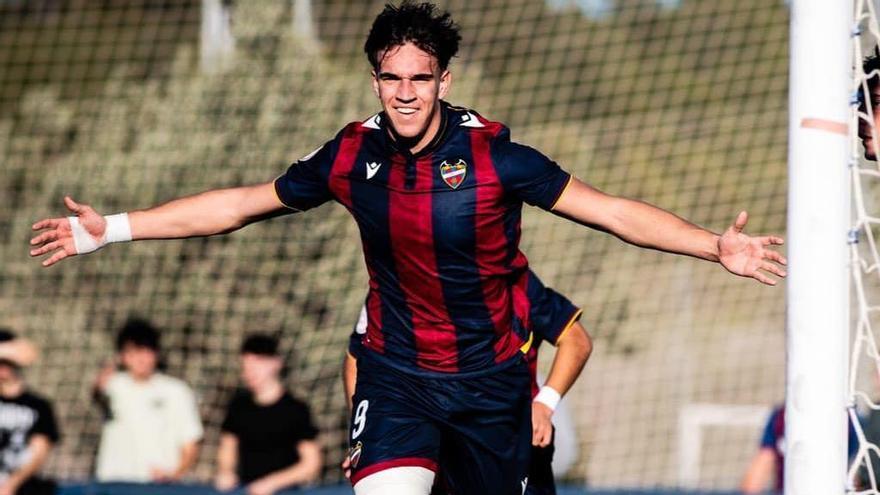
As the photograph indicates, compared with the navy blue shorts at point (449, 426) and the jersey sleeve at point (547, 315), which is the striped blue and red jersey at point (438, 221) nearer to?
the navy blue shorts at point (449, 426)

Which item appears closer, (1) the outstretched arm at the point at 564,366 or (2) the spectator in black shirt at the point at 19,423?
(1) the outstretched arm at the point at 564,366

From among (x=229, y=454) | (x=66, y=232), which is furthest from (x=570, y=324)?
(x=229, y=454)

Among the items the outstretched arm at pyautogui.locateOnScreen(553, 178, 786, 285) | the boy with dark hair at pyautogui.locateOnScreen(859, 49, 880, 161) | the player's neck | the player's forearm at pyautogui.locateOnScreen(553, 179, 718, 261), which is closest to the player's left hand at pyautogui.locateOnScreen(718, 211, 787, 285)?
the outstretched arm at pyautogui.locateOnScreen(553, 178, 786, 285)

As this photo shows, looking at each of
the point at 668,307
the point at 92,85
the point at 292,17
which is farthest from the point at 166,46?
the point at 668,307

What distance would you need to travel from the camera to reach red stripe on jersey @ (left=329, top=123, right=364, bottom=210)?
467 cm

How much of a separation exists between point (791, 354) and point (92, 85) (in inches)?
533

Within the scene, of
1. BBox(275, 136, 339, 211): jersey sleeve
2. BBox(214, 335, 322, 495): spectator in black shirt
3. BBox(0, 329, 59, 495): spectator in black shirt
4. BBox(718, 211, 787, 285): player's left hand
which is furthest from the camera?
BBox(0, 329, 59, 495): spectator in black shirt

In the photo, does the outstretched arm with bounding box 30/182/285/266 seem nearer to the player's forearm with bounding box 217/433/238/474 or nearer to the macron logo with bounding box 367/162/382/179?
the macron logo with bounding box 367/162/382/179

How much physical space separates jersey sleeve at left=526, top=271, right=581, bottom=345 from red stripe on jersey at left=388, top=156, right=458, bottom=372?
521mm

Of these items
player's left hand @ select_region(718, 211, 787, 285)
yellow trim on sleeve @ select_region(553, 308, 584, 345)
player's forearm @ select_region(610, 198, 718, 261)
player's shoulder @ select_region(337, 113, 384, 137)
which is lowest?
yellow trim on sleeve @ select_region(553, 308, 584, 345)

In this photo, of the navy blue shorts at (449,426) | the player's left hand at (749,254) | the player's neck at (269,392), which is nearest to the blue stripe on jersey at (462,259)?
the navy blue shorts at (449,426)

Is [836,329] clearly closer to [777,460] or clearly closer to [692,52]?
[777,460]

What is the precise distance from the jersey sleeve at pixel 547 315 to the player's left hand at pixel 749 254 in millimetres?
1195

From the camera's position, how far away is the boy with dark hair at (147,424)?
938 centimetres
